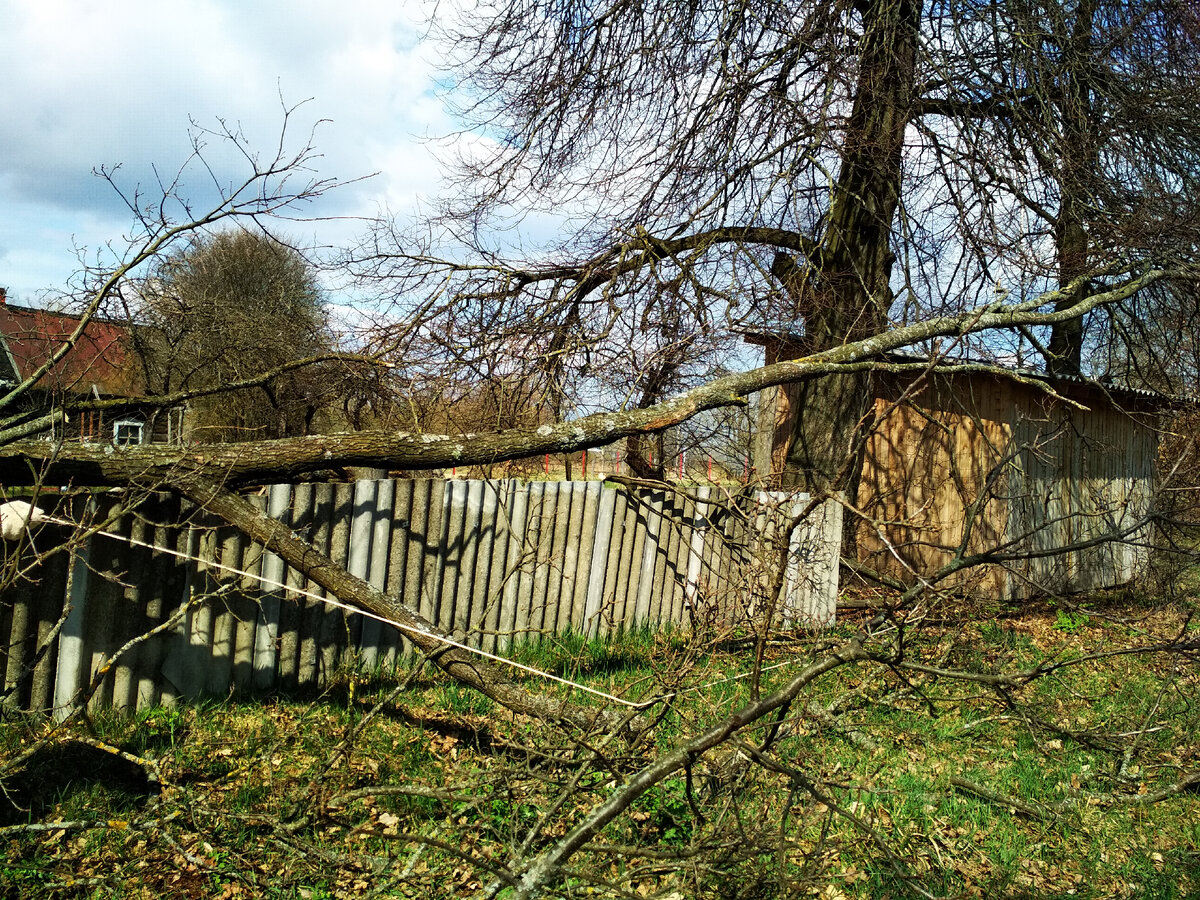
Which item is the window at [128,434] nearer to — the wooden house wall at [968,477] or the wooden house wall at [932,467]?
the wooden house wall at [968,477]

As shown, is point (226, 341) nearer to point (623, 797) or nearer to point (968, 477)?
point (623, 797)

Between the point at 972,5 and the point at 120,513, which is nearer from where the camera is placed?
the point at 120,513

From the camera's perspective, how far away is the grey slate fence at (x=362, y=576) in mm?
4516

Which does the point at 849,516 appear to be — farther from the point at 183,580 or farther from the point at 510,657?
the point at 183,580

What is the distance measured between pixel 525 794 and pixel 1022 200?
765 centimetres

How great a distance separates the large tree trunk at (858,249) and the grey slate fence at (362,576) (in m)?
1.63

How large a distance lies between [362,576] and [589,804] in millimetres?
2396

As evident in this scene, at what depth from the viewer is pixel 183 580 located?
498 cm

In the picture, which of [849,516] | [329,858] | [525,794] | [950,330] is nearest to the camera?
[329,858]

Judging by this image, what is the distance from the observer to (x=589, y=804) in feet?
13.8

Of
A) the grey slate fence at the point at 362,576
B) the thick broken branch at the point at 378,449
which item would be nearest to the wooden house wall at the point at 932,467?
the grey slate fence at the point at 362,576

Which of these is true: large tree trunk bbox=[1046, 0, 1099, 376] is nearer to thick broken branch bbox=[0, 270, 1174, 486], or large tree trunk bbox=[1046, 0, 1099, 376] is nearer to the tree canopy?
thick broken branch bbox=[0, 270, 1174, 486]

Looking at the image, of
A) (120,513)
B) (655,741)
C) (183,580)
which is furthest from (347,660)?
(655,741)

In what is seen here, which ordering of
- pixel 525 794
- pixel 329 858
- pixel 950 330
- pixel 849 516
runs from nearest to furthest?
pixel 329 858 < pixel 525 794 < pixel 950 330 < pixel 849 516
